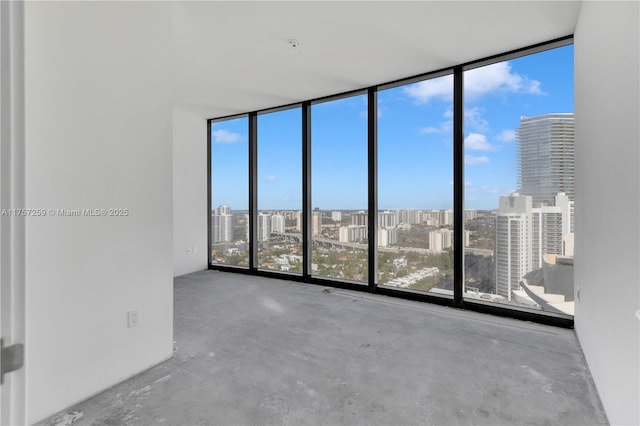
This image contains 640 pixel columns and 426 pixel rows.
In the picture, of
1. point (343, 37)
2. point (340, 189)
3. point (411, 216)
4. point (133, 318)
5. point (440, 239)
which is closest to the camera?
point (133, 318)

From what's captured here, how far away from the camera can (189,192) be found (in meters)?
4.86

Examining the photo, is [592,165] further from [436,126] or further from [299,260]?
[299,260]

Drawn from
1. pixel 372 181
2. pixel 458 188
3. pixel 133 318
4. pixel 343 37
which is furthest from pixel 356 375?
pixel 343 37

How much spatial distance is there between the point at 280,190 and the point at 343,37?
247 centimetres

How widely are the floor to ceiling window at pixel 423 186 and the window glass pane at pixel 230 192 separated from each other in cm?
2

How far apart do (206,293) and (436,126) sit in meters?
3.43

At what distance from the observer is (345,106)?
404 centimetres

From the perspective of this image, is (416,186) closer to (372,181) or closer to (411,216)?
(411,216)

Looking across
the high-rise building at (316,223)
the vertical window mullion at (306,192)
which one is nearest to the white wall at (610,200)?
the high-rise building at (316,223)

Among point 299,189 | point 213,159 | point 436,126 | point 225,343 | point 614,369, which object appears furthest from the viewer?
point 213,159

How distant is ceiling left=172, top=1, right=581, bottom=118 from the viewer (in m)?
2.23

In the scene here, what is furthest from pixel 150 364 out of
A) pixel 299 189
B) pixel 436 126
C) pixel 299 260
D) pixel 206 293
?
pixel 436 126

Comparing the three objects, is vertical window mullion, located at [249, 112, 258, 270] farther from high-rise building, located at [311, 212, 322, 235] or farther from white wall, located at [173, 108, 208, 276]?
high-rise building, located at [311, 212, 322, 235]

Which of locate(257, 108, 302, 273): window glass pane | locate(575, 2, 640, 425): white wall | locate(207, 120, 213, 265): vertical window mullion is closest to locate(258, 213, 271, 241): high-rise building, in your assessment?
locate(257, 108, 302, 273): window glass pane
